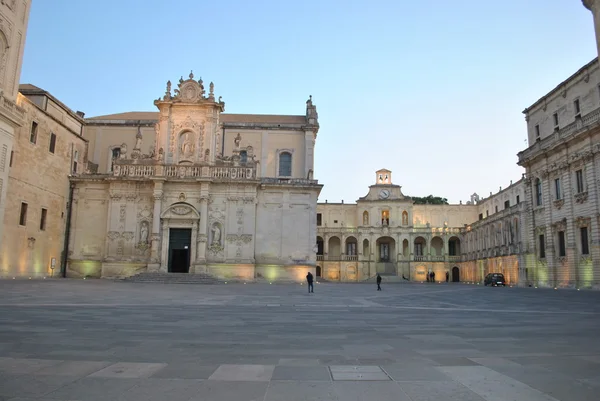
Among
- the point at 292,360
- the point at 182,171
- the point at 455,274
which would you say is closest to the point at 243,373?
the point at 292,360

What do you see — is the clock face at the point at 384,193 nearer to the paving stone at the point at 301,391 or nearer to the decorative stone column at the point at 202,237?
the decorative stone column at the point at 202,237

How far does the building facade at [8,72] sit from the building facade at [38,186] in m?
6.11

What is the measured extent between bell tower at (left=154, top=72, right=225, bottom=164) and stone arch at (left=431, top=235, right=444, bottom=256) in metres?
42.3

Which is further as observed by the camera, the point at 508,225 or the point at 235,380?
the point at 508,225

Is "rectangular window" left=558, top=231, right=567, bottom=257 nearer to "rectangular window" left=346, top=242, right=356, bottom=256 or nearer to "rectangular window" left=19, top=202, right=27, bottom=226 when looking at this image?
"rectangular window" left=346, top=242, right=356, bottom=256

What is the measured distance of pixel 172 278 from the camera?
115ft

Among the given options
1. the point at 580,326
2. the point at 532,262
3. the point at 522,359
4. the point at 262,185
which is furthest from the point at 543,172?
the point at 522,359

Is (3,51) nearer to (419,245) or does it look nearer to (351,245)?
(351,245)

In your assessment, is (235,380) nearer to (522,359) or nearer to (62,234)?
(522,359)

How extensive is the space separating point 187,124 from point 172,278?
47.2 ft

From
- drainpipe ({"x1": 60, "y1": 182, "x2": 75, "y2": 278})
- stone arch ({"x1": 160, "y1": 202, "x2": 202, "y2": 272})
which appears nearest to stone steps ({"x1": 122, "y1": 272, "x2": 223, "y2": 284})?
stone arch ({"x1": 160, "y1": 202, "x2": 202, "y2": 272})

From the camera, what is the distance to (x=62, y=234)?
130 feet

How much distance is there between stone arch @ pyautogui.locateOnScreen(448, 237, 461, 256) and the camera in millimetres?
70625

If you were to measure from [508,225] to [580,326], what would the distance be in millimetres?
41606
